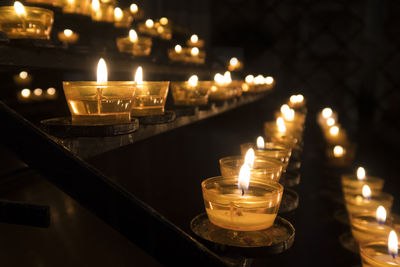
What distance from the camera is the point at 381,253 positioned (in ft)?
2.72

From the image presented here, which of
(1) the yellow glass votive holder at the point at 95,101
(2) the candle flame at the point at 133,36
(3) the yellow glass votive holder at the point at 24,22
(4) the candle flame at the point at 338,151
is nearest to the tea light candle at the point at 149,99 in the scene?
(1) the yellow glass votive holder at the point at 95,101

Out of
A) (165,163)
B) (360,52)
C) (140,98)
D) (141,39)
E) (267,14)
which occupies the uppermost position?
(267,14)

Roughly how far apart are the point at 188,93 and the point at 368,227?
0.56 m

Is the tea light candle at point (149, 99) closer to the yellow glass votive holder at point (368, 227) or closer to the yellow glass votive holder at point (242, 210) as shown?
the yellow glass votive holder at point (242, 210)

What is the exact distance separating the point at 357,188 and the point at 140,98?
87 centimetres

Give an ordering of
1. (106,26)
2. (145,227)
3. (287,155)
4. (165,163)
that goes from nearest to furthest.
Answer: (145,227), (287,155), (106,26), (165,163)

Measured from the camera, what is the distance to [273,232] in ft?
1.71

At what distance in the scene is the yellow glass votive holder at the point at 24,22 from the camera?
2.50ft

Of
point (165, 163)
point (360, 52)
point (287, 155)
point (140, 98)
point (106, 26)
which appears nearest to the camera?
point (140, 98)

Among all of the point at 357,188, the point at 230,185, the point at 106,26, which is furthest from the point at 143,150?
the point at 230,185

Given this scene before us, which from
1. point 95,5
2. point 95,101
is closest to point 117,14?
point 95,5

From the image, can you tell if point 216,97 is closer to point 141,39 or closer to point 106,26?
point 141,39

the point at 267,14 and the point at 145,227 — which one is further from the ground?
the point at 267,14

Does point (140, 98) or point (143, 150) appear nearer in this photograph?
point (140, 98)
